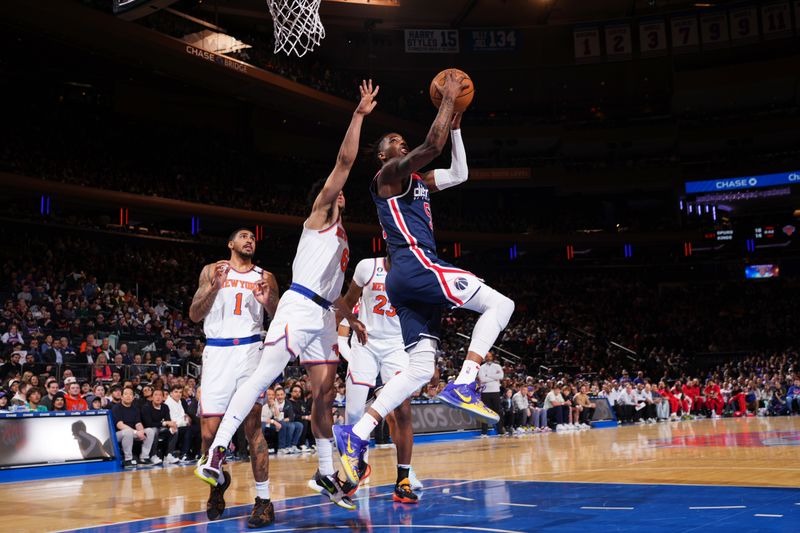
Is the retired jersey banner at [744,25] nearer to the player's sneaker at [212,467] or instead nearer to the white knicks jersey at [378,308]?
the white knicks jersey at [378,308]

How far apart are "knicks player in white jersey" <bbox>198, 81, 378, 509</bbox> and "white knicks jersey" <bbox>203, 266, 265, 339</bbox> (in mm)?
474

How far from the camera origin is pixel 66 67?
26.9 metres

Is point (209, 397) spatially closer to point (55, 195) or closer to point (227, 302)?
point (227, 302)

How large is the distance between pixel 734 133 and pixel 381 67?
17.2m

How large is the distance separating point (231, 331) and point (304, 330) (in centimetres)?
77

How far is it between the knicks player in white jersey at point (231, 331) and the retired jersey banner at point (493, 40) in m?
31.0

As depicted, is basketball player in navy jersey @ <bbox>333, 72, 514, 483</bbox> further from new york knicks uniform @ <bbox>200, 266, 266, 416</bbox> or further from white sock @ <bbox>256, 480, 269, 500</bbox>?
new york knicks uniform @ <bbox>200, 266, 266, 416</bbox>

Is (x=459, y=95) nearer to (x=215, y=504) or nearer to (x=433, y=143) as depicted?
(x=433, y=143)

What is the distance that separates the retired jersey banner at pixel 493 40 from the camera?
117ft

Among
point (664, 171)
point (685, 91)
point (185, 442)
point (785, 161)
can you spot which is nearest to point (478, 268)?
point (664, 171)

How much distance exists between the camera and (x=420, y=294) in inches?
220

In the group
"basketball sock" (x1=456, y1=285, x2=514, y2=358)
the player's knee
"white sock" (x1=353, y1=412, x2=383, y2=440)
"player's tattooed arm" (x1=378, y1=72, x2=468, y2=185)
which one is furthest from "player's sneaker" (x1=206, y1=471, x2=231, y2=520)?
"player's tattooed arm" (x1=378, y1=72, x2=468, y2=185)

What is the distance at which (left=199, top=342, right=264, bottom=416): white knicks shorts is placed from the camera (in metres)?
6.44

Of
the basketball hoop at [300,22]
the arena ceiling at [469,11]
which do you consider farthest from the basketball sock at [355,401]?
the arena ceiling at [469,11]
